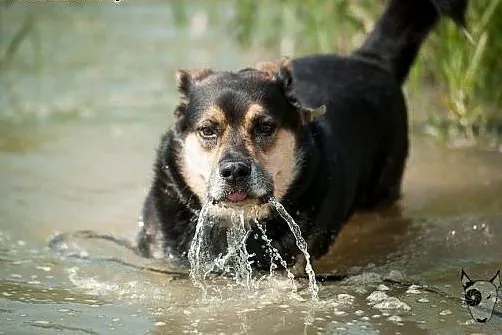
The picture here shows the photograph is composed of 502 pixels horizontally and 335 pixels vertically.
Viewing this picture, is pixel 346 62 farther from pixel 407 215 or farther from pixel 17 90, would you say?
pixel 17 90

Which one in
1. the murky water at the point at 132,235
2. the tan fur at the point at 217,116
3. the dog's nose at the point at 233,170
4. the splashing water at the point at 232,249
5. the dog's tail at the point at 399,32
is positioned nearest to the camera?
the murky water at the point at 132,235

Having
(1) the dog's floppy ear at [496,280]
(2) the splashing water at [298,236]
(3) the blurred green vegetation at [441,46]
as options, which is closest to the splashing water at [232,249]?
(2) the splashing water at [298,236]

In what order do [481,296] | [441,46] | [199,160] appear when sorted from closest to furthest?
[481,296]
[199,160]
[441,46]

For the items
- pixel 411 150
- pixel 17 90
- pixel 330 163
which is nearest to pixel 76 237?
pixel 330 163

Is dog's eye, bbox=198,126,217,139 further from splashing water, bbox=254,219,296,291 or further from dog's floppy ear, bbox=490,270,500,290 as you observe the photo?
dog's floppy ear, bbox=490,270,500,290

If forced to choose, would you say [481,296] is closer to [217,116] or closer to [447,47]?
[217,116]

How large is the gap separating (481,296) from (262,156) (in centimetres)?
110

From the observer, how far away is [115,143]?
23.0 ft

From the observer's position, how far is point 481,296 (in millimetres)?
3939

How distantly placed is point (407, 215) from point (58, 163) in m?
2.42

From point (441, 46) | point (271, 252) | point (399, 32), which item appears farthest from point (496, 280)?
point (441, 46)

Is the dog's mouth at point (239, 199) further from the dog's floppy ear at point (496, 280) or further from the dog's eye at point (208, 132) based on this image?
the dog's floppy ear at point (496, 280)

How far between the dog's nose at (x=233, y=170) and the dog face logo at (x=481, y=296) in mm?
1049

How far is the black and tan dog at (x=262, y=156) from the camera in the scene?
420cm
